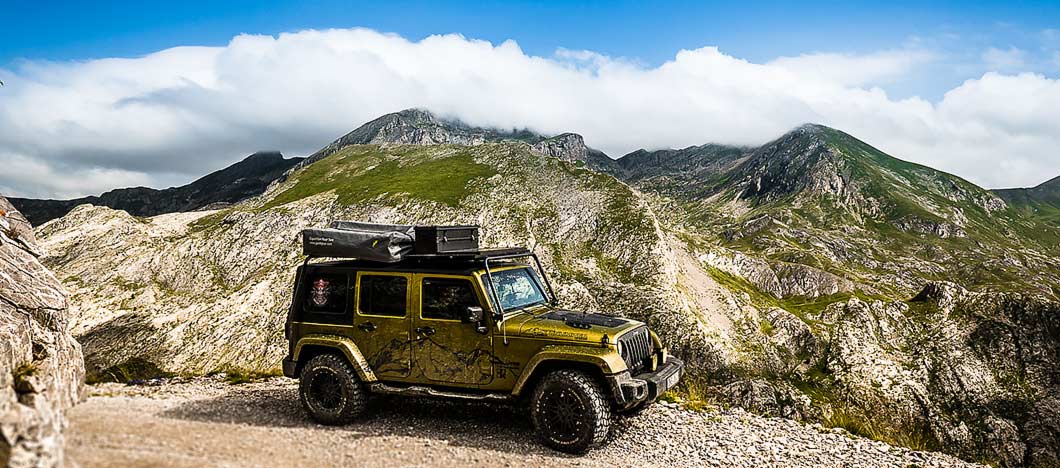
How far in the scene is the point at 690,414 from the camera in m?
12.8

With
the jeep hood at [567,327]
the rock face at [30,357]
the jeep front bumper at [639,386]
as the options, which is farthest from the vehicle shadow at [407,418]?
the rock face at [30,357]

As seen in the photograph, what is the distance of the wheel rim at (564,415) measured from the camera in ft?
32.6

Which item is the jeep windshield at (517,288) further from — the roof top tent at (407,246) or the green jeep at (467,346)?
the roof top tent at (407,246)

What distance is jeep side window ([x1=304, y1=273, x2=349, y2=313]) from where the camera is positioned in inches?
459

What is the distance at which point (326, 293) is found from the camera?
11773mm

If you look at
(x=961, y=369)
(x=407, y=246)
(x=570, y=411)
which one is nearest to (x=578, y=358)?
(x=570, y=411)

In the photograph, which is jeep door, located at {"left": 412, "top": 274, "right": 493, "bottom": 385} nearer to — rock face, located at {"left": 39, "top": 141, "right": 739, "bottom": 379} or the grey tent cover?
the grey tent cover

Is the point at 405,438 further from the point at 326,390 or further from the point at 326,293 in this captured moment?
the point at 326,293

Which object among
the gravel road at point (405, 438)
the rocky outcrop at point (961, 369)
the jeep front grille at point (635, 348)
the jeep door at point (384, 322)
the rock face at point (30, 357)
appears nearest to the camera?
the rock face at point (30, 357)

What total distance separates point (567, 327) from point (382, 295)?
369cm

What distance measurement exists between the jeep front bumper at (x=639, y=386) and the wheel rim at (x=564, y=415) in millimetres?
674

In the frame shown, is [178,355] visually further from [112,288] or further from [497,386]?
[497,386]

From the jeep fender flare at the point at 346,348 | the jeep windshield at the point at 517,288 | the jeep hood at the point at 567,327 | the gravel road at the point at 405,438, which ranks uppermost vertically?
the jeep windshield at the point at 517,288

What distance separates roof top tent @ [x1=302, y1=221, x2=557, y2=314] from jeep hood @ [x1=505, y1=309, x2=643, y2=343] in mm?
822
